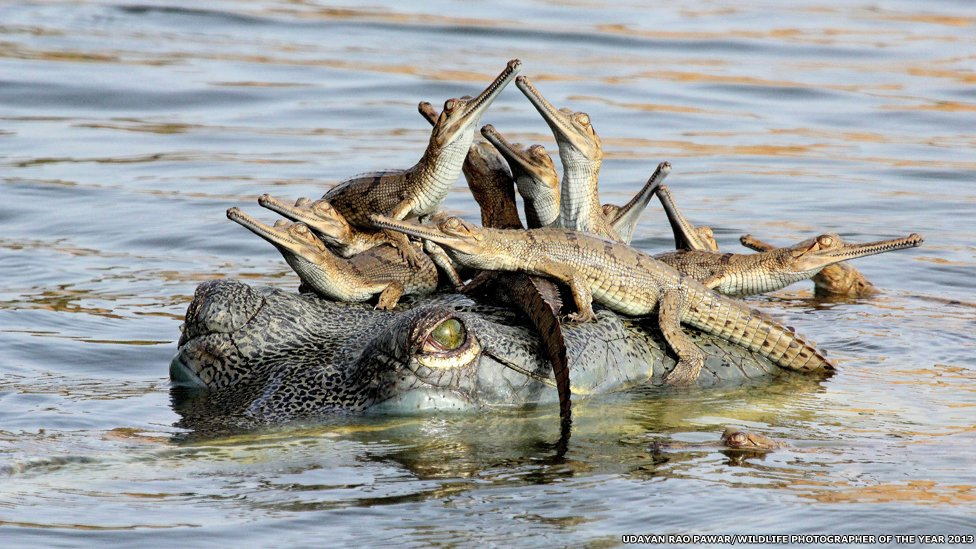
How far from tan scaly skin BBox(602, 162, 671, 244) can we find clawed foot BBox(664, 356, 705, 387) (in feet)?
4.00

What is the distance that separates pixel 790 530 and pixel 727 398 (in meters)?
1.77

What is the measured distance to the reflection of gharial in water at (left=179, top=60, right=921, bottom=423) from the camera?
252 inches

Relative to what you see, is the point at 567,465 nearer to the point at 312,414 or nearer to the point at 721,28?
the point at 312,414

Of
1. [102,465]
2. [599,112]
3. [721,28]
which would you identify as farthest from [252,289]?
[721,28]

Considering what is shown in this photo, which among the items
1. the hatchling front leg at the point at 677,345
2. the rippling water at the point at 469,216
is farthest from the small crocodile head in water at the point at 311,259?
the hatchling front leg at the point at 677,345

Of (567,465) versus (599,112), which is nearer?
(567,465)

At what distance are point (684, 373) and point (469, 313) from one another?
106 centimetres

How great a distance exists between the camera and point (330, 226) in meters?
7.61

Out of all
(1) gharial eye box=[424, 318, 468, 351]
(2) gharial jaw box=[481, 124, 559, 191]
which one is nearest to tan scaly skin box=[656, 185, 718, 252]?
(2) gharial jaw box=[481, 124, 559, 191]

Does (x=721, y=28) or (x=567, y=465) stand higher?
(x=721, y=28)

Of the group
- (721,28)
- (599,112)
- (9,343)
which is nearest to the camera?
(9,343)

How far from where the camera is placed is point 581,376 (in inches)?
262

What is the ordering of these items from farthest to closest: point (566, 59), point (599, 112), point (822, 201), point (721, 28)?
point (721, 28), point (566, 59), point (599, 112), point (822, 201)

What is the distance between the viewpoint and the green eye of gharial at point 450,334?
6.27 m
